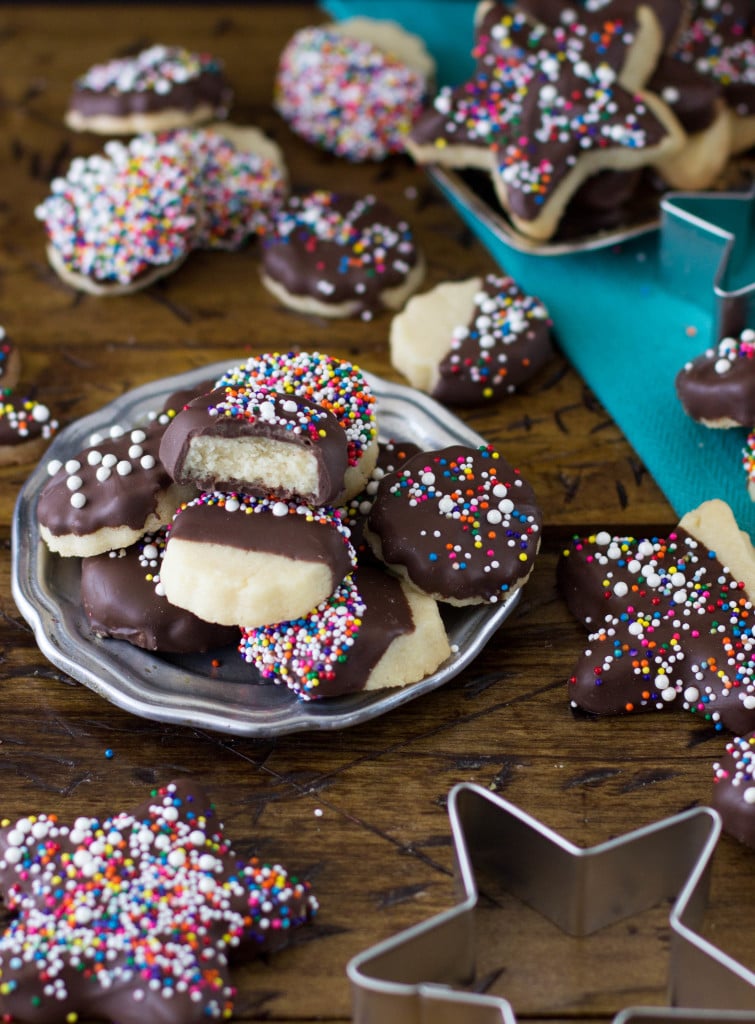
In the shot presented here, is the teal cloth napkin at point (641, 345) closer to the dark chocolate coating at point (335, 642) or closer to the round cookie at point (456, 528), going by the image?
the round cookie at point (456, 528)

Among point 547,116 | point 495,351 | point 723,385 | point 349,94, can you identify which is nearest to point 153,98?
point 349,94

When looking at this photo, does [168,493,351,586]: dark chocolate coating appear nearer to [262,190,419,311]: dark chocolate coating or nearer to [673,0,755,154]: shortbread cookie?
[262,190,419,311]: dark chocolate coating

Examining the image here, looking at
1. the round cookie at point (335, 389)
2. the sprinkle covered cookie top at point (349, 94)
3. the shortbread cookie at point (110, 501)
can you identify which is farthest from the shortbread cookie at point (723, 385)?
the sprinkle covered cookie top at point (349, 94)

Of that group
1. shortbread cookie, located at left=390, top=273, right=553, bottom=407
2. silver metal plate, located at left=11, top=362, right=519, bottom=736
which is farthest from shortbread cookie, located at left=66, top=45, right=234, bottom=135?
silver metal plate, located at left=11, top=362, right=519, bottom=736

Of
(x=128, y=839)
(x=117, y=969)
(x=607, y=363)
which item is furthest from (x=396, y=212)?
A: (x=117, y=969)

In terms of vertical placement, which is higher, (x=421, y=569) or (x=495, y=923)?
(x=421, y=569)

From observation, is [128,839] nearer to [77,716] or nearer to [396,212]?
[77,716]
